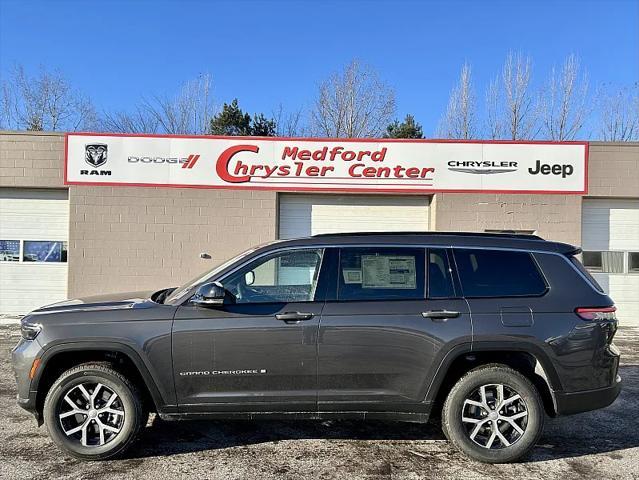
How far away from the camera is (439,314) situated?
3959 millimetres

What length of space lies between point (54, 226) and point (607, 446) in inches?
469

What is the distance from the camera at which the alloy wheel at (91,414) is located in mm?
3971

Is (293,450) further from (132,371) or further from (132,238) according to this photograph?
(132,238)

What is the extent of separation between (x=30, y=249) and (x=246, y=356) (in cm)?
Answer: 1021

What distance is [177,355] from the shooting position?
12.9 feet

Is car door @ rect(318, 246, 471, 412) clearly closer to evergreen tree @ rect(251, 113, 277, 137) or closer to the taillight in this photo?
the taillight

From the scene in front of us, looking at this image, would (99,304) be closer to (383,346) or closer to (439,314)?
(383,346)

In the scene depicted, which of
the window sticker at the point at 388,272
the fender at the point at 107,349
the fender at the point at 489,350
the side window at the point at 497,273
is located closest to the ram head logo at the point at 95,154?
the fender at the point at 107,349

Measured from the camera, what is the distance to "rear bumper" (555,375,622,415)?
3.96m

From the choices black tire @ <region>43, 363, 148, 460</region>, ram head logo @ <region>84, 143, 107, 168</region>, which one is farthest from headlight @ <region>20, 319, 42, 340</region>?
ram head logo @ <region>84, 143, 107, 168</region>

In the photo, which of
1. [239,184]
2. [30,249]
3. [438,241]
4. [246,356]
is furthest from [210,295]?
[30,249]

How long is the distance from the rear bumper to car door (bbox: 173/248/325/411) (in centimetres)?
201

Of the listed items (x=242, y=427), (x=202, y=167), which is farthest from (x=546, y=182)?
(x=242, y=427)

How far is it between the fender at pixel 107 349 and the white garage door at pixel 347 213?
7.90 metres
